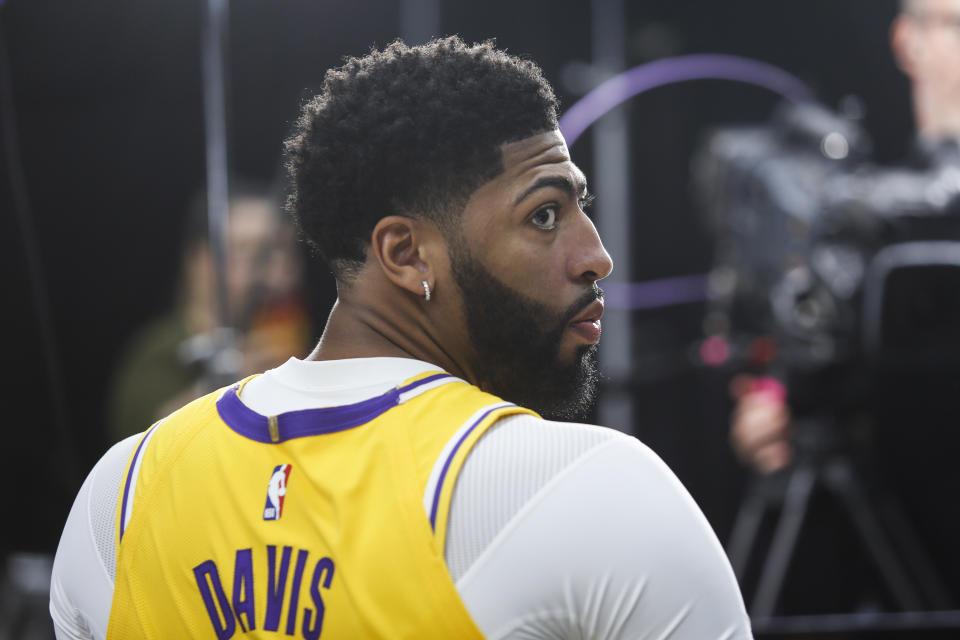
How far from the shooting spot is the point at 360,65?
1051 mm

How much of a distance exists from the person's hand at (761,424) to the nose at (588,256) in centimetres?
243

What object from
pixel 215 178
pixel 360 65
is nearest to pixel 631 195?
pixel 215 178

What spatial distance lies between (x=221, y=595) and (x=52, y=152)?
200cm

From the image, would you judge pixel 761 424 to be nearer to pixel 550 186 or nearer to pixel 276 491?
pixel 550 186

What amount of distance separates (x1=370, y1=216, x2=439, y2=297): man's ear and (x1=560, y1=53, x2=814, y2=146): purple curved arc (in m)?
2.60

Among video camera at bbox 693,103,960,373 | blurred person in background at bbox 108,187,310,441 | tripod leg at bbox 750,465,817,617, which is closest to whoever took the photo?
blurred person in background at bbox 108,187,310,441

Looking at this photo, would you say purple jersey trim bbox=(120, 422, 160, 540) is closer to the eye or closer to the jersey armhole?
the jersey armhole

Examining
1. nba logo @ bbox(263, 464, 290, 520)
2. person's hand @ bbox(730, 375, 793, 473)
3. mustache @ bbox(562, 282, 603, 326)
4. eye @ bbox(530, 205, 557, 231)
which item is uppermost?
eye @ bbox(530, 205, 557, 231)

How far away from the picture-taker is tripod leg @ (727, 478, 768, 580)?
10.8ft

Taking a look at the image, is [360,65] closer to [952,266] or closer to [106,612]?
[106,612]

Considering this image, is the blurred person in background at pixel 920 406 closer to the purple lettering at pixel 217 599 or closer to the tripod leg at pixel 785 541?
the tripod leg at pixel 785 541

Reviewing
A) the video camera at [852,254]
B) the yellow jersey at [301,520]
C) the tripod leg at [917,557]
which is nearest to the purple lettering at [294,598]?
the yellow jersey at [301,520]

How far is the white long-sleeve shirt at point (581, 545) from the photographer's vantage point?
2.55ft

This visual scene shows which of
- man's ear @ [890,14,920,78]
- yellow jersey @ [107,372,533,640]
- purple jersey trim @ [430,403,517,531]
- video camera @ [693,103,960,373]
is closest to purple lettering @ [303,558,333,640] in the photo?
yellow jersey @ [107,372,533,640]
